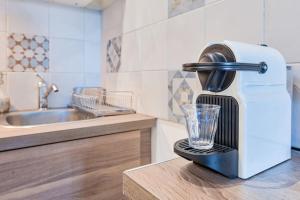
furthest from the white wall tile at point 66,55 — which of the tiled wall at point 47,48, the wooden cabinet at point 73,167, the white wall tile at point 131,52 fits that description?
the wooden cabinet at point 73,167

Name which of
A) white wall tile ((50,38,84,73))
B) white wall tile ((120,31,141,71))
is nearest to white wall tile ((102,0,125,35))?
white wall tile ((120,31,141,71))

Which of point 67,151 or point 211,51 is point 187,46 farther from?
point 67,151

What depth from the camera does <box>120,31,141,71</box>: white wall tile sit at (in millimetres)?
1238

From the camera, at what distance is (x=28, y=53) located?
1.36 m

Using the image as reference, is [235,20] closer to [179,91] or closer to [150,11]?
[179,91]

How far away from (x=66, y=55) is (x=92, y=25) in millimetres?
288

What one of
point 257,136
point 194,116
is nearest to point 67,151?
point 194,116

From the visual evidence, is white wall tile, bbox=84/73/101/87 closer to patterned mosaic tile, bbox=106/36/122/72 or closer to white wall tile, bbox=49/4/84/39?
patterned mosaic tile, bbox=106/36/122/72

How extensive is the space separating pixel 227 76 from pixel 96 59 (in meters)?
1.31

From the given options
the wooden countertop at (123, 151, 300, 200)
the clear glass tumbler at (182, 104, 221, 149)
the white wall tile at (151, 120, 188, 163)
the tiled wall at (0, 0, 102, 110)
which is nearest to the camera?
the wooden countertop at (123, 151, 300, 200)

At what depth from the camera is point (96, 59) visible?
1639 mm

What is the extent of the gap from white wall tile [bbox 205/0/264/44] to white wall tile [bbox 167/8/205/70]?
4cm

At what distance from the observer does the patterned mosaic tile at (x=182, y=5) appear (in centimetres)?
87

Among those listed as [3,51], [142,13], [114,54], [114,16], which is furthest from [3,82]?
[142,13]
